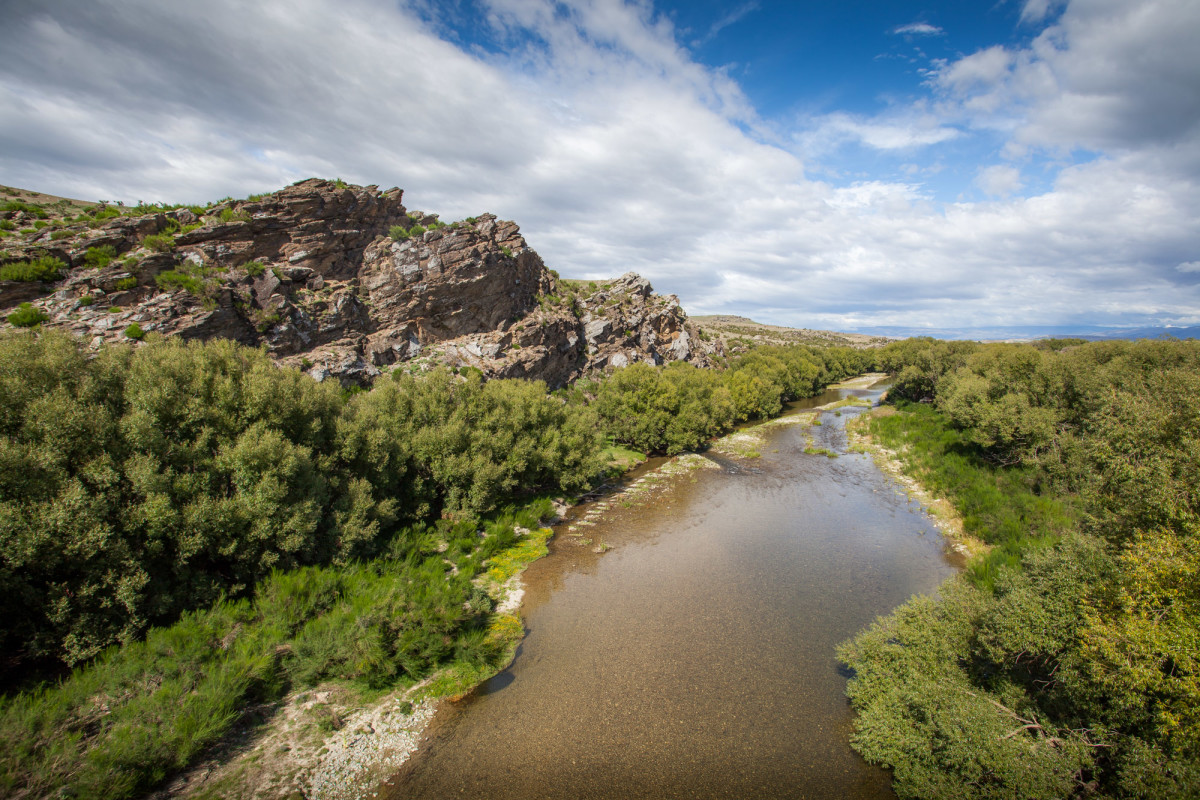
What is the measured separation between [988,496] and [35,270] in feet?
186

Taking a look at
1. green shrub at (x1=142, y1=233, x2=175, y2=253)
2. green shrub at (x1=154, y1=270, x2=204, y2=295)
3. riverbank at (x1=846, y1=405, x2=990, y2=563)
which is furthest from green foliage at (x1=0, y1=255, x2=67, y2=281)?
riverbank at (x1=846, y1=405, x2=990, y2=563)

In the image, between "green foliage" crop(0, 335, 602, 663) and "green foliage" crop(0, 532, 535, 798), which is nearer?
"green foliage" crop(0, 532, 535, 798)

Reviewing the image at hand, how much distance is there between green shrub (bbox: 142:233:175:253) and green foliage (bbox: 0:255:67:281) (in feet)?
15.7

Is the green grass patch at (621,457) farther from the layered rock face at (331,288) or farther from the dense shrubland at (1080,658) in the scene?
the dense shrubland at (1080,658)

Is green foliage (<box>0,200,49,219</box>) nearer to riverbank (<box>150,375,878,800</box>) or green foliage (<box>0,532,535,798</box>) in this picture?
green foliage (<box>0,532,535,798</box>)

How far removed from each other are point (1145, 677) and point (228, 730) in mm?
17803

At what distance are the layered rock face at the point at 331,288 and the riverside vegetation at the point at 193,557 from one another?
31.6ft

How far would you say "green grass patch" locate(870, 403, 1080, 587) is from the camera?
18.1m

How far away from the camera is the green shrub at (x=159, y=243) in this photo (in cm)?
3075

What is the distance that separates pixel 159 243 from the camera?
31203 mm

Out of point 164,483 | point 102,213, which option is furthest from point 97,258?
point 164,483

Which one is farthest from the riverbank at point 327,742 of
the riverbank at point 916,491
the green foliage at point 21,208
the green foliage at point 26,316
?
the green foliage at point 21,208

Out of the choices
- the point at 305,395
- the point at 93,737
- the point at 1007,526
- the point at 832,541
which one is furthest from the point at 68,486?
the point at 1007,526

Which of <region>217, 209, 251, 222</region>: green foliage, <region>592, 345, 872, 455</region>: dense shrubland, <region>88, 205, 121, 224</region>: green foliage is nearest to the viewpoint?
<region>88, 205, 121, 224</region>: green foliage
